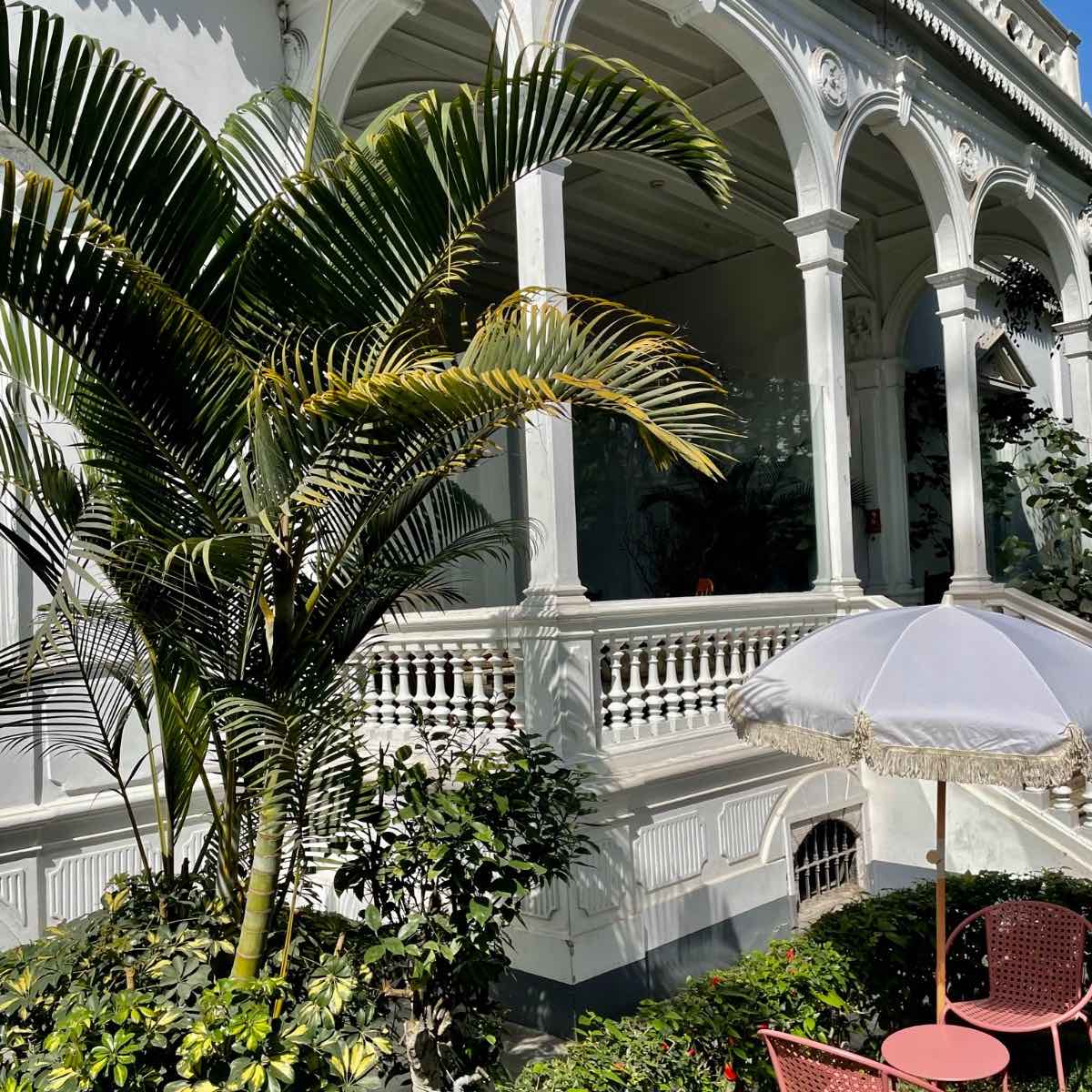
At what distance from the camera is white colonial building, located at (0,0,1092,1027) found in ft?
18.6

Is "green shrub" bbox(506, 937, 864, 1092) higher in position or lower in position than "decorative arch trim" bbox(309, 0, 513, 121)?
lower

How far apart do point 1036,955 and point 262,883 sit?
10.3ft

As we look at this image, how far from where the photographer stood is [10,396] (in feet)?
11.5

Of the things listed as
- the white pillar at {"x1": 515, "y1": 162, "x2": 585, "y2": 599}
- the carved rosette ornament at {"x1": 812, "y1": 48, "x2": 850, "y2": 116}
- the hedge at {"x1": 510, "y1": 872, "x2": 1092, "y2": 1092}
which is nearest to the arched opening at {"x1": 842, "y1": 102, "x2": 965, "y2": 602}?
the carved rosette ornament at {"x1": 812, "y1": 48, "x2": 850, "y2": 116}

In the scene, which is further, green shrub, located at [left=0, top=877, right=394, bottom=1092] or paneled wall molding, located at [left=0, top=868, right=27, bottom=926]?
paneled wall molding, located at [left=0, top=868, right=27, bottom=926]

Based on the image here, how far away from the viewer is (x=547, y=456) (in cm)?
565

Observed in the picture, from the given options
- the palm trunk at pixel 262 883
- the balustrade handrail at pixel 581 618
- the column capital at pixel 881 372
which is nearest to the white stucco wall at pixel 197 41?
the balustrade handrail at pixel 581 618

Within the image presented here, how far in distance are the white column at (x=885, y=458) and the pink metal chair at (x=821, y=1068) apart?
10.1 meters

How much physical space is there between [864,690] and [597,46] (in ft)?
21.3

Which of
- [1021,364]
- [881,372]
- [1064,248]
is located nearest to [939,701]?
[1064,248]

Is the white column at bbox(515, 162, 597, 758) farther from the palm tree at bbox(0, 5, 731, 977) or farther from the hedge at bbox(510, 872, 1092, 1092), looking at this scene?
the palm tree at bbox(0, 5, 731, 977)

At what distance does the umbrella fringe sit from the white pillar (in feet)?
7.15

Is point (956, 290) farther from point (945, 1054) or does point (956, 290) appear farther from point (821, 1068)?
point (821, 1068)

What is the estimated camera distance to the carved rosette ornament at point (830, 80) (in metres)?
7.56
